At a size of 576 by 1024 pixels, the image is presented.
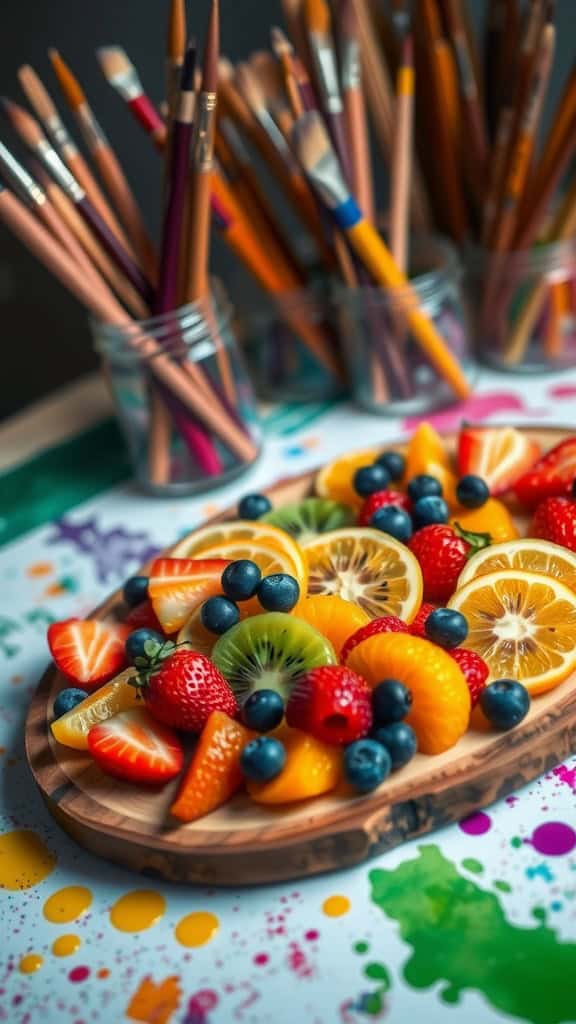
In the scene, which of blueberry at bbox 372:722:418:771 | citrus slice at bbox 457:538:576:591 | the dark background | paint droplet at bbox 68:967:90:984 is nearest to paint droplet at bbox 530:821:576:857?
blueberry at bbox 372:722:418:771

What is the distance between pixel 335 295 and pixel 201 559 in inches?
18.4

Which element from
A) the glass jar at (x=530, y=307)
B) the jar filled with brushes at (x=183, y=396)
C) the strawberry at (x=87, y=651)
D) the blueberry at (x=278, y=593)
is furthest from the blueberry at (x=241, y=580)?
the glass jar at (x=530, y=307)

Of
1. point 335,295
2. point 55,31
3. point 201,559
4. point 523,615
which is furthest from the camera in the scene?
point 55,31

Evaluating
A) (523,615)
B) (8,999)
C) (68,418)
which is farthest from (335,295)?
(8,999)

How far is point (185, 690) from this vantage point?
772 millimetres

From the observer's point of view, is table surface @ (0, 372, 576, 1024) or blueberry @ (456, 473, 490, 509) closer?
table surface @ (0, 372, 576, 1024)

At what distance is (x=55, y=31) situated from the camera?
5.31 ft

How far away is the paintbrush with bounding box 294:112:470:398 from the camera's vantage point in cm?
109

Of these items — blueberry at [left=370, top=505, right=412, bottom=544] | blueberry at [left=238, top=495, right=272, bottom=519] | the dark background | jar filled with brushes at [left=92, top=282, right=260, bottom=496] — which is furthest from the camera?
the dark background

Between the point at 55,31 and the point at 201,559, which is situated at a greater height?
the point at 55,31

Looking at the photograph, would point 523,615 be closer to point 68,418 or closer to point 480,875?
point 480,875

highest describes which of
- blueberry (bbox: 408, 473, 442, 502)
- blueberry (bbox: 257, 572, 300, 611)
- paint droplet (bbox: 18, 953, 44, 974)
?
blueberry (bbox: 257, 572, 300, 611)

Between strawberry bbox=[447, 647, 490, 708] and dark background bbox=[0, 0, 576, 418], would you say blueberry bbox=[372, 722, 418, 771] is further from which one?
dark background bbox=[0, 0, 576, 418]

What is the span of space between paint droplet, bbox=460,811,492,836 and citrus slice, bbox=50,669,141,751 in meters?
0.27
